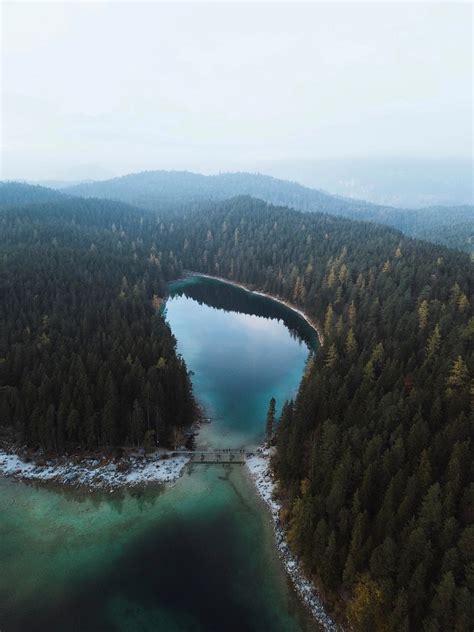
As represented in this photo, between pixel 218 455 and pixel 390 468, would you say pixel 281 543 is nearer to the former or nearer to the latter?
pixel 390 468

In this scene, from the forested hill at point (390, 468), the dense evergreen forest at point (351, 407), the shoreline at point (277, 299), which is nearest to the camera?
the forested hill at point (390, 468)

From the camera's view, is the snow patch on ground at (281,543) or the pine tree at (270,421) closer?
the snow patch on ground at (281,543)

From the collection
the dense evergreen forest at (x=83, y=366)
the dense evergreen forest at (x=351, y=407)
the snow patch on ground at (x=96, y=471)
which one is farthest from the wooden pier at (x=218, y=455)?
the dense evergreen forest at (x=351, y=407)

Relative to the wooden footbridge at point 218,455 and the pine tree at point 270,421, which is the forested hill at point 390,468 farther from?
the wooden footbridge at point 218,455

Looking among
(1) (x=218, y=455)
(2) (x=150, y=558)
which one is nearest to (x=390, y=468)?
(1) (x=218, y=455)

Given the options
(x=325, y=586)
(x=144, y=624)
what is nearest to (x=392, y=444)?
(x=325, y=586)
